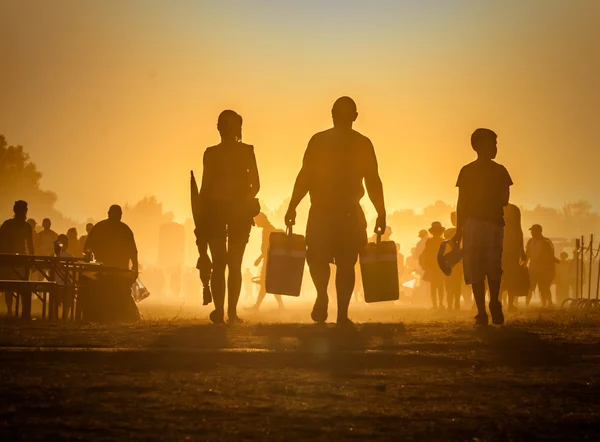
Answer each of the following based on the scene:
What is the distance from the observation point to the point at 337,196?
32.3ft

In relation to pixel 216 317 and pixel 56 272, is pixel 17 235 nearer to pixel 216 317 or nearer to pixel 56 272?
pixel 56 272

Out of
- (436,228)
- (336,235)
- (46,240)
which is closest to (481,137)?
(336,235)

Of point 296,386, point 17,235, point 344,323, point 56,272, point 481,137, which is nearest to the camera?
point 296,386

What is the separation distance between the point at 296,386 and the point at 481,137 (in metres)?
5.99

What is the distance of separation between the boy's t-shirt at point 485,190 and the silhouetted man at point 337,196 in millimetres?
1259

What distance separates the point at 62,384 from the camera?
5.27m

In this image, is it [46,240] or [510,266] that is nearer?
[510,266]

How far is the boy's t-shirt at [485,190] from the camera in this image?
10578mm

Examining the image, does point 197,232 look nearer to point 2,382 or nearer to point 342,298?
point 342,298

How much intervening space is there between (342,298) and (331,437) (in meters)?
5.36

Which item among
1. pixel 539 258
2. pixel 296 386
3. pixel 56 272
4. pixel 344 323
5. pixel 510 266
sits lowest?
pixel 296 386

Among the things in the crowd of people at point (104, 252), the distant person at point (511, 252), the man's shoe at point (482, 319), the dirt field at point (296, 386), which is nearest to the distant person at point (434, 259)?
the distant person at point (511, 252)

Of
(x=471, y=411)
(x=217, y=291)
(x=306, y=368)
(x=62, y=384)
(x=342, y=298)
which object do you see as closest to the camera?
(x=471, y=411)

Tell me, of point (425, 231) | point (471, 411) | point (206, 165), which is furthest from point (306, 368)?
point (425, 231)
